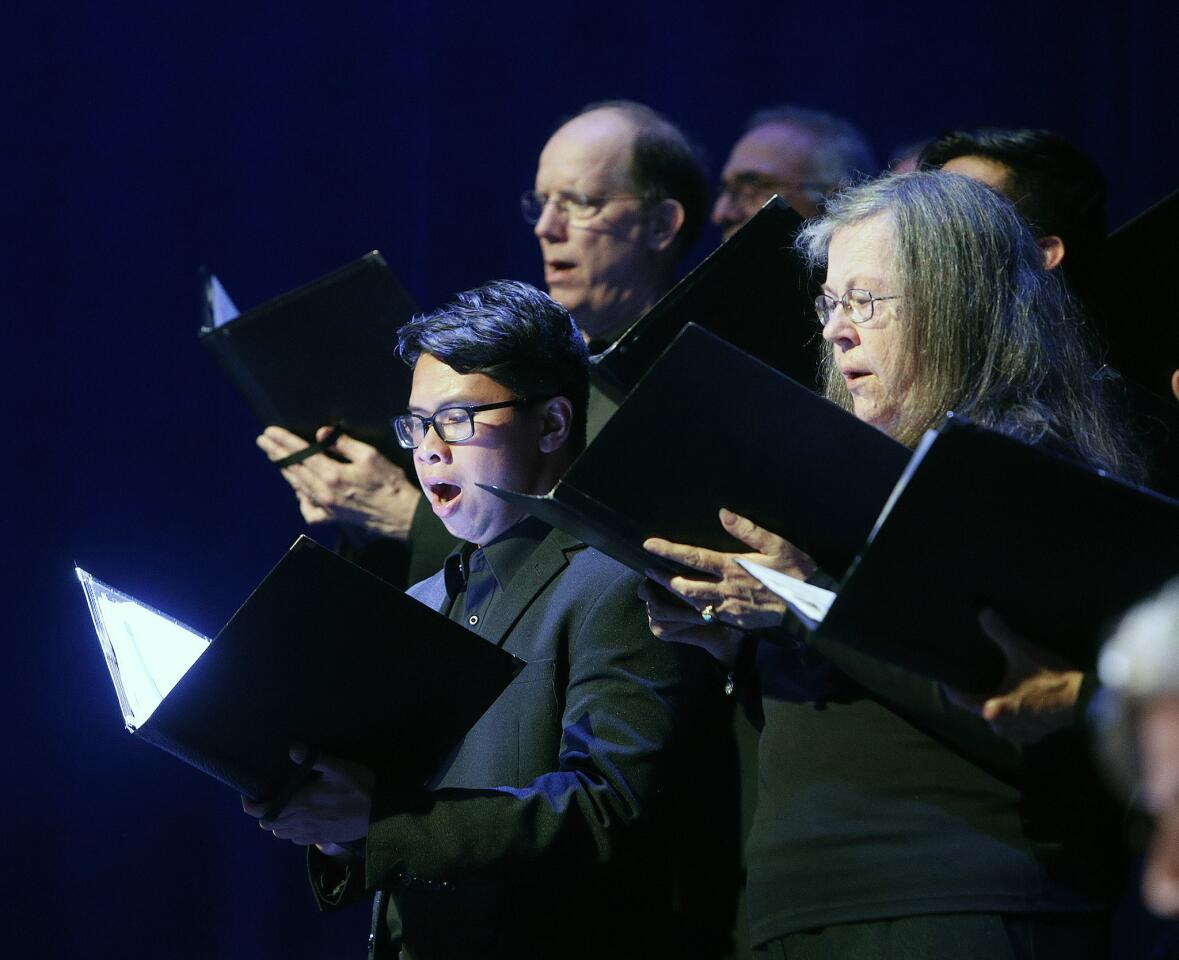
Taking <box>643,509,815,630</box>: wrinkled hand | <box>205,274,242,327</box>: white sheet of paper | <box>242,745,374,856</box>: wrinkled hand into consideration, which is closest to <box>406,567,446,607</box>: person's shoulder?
<box>242,745,374,856</box>: wrinkled hand

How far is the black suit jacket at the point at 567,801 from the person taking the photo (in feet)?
6.65

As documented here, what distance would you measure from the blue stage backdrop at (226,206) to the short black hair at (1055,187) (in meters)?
1.34

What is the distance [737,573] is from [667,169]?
1898 millimetres

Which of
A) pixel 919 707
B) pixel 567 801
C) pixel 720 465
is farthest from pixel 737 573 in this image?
pixel 567 801

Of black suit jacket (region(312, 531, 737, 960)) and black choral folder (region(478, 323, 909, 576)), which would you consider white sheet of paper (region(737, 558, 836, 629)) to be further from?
black suit jacket (region(312, 531, 737, 960))

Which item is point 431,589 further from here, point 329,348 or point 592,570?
point 329,348

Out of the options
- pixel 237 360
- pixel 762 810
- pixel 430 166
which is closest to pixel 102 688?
pixel 237 360

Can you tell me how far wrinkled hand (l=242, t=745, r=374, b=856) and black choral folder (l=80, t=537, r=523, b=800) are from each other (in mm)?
24

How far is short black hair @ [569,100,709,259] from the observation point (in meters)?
3.46

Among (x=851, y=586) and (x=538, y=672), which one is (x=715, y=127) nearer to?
(x=538, y=672)

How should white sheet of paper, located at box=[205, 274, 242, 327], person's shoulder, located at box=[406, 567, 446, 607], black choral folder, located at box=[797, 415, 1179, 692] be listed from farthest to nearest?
white sheet of paper, located at box=[205, 274, 242, 327]
person's shoulder, located at box=[406, 567, 446, 607]
black choral folder, located at box=[797, 415, 1179, 692]

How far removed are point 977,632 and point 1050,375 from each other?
1.64 ft

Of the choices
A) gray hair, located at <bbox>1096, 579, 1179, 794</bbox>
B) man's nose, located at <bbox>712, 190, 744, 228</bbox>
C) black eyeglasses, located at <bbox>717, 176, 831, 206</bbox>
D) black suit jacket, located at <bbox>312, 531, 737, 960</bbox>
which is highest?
gray hair, located at <bbox>1096, 579, 1179, 794</bbox>

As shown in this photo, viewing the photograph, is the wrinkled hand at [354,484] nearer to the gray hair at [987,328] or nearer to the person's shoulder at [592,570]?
the person's shoulder at [592,570]
